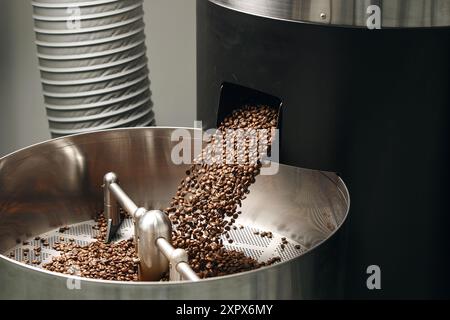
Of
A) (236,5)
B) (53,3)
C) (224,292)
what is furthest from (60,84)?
(224,292)

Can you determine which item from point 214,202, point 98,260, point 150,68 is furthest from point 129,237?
point 150,68

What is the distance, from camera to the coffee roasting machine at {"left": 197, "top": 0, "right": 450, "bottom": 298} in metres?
1.48

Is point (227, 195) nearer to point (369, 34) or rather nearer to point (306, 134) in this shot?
point (306, 134)

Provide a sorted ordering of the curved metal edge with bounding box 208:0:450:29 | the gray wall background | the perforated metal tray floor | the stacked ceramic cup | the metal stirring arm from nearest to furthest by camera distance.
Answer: the metal stirring arm → the curved metal edge with bounding box 208:0:450:29 → the perforated metal tray floor → the stacked ceramic cup → the gray wall background

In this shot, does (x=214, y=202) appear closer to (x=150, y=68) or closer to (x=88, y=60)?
(x=88, y=60)

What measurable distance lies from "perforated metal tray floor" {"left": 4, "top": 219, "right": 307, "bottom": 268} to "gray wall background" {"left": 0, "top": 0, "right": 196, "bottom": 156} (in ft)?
3.11

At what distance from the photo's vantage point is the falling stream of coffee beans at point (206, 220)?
154cm

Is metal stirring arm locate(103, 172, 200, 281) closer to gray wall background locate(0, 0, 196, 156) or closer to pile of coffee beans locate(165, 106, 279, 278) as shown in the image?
pile of coffee beans locate(165, 106, 279, 278)

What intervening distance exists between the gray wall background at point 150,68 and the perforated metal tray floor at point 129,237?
3.11ft

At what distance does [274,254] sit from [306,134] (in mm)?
242

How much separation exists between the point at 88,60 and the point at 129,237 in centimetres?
61

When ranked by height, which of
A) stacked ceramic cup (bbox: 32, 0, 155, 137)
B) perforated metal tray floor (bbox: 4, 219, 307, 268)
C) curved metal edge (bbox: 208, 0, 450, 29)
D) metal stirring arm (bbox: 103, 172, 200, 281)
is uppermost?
curved metal edge (bbox: 208, 0, 450, 29)

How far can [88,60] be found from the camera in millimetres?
2160

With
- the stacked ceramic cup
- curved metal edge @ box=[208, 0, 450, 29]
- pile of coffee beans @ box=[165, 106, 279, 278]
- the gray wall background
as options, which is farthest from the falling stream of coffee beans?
the gray wall background
